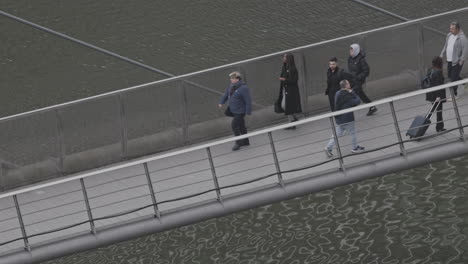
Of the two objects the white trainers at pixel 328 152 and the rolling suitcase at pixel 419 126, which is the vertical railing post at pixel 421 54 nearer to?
the rolling suitcase at pixel 419 126

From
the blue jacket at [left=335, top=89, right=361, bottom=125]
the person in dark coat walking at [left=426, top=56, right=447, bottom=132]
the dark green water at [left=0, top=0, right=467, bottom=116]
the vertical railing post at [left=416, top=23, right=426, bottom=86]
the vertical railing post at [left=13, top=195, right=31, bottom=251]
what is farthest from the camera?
the dark green water at [left=0, top=0, right=467, bottom=116]

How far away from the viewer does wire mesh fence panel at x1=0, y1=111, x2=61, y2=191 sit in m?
16.2

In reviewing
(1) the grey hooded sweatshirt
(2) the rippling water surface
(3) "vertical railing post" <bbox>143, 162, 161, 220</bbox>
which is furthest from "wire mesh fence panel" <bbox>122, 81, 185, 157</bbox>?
(1) the grey hooded sweatshirt

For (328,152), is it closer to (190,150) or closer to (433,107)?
(433,107)

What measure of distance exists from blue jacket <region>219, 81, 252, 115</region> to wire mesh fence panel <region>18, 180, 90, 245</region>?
1969 millimetres

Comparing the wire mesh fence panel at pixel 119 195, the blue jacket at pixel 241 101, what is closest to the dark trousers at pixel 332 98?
the blue jacket at pixel 241 101

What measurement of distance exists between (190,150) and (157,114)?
2.90 m

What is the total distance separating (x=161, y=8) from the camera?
27.7m

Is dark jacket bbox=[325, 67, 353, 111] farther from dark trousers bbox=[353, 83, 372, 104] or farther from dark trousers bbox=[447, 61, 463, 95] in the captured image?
dark trousers bbox=[447, 61, 463, 95]

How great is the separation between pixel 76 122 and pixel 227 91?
1.89 metres

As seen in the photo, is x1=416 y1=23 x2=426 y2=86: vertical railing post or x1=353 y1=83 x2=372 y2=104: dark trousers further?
x1=416 y1=23 x2=426 y2=86: vertical railing post

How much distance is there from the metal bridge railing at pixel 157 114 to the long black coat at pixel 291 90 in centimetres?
36

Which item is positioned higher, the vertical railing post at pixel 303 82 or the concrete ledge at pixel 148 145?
the vertical railing post at pixel 303 82

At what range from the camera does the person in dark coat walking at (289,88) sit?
52.6 ft
